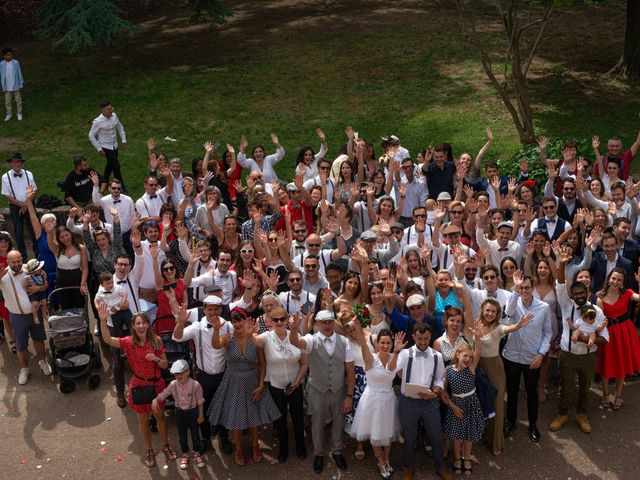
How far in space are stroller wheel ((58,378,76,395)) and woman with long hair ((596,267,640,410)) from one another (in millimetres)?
6658

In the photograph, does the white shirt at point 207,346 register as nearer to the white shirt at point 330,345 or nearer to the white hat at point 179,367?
the white hat at point 179,367

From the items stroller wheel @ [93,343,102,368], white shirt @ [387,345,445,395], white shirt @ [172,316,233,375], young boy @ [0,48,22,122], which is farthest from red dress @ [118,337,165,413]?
young boy @ [0,48,22,122]

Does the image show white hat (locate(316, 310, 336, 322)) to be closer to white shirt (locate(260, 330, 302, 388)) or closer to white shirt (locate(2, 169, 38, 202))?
white shirt (locate(260, 330, 302, 388))

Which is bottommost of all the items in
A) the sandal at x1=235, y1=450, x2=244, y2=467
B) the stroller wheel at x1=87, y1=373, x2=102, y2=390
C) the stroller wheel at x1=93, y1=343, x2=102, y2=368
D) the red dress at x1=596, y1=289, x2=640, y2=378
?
the sandal at x1=235, y1=450, x2=244, y2=467

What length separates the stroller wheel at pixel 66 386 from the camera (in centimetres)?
979

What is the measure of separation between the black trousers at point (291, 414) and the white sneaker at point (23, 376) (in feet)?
12.0

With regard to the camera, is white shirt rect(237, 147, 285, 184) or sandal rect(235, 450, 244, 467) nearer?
sandal rect(235, 450, 244, 467)

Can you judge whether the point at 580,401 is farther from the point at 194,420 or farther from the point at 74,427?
the point at 74,427

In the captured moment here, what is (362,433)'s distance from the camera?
822cm

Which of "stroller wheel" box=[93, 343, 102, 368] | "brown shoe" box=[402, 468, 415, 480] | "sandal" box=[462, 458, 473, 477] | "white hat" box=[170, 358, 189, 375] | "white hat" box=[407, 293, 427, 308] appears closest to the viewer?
"white hat" box=[170, 358, 189, 375]

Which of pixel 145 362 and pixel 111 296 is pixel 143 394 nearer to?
pixel 145 362

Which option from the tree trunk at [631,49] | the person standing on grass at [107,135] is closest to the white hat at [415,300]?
the person standing on grass at [107,135]

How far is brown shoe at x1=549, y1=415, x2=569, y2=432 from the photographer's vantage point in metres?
8.97

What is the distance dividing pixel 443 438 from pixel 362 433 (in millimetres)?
963
